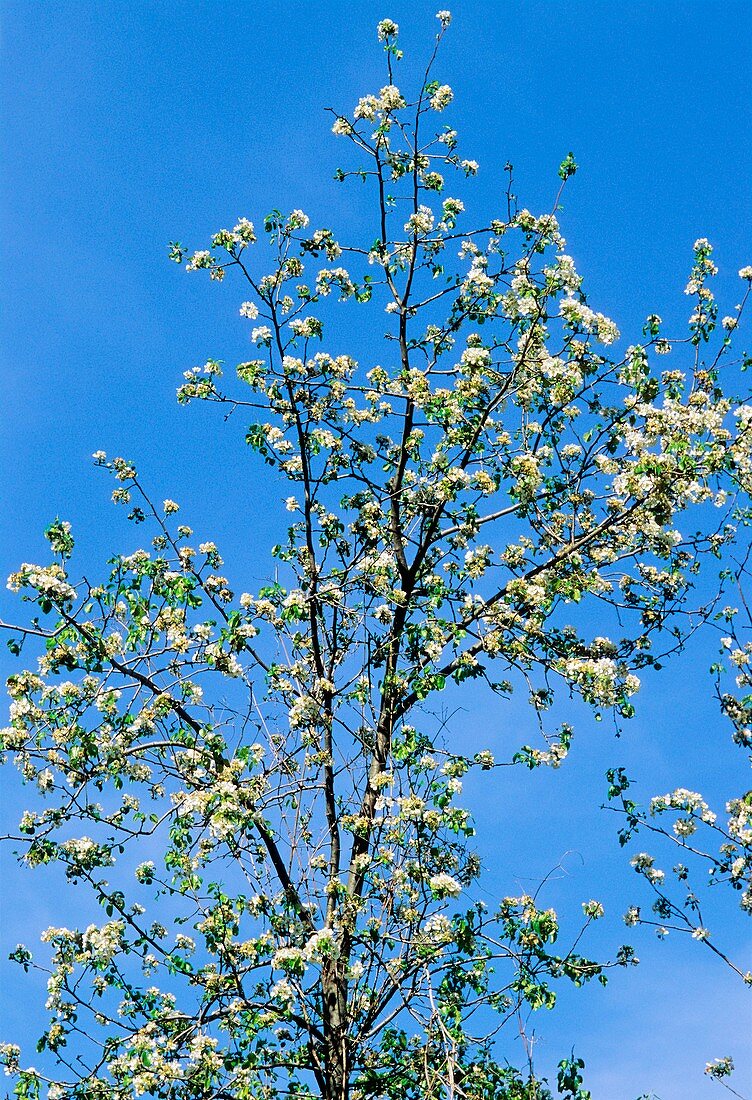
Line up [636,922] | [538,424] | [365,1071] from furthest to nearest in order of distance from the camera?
[538,424] → [636,922] → [365,1071]

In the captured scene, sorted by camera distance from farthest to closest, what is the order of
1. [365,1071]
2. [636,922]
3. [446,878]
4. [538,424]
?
[538,424] < [636,922] < [365,1071] < [446,878]

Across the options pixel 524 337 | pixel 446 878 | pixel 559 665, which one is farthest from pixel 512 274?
pixel 446 878

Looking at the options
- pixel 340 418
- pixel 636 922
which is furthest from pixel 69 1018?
pixel 340 418

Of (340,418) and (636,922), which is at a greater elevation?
(340,418)

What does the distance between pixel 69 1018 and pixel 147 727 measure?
2.60m

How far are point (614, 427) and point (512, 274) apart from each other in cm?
202

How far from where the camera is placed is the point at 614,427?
34.1 ft

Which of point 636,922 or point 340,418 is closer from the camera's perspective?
point 636,922

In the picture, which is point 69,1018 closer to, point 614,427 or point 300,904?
point 300,904

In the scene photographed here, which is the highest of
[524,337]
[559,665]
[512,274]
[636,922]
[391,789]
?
[512,274]

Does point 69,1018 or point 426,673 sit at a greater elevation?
point 426,673

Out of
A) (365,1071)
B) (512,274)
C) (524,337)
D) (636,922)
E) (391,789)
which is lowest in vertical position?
(365,1071)

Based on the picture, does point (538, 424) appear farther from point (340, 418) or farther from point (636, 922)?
point (636, 922)

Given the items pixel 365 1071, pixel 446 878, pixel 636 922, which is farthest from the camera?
pixel 636 922
